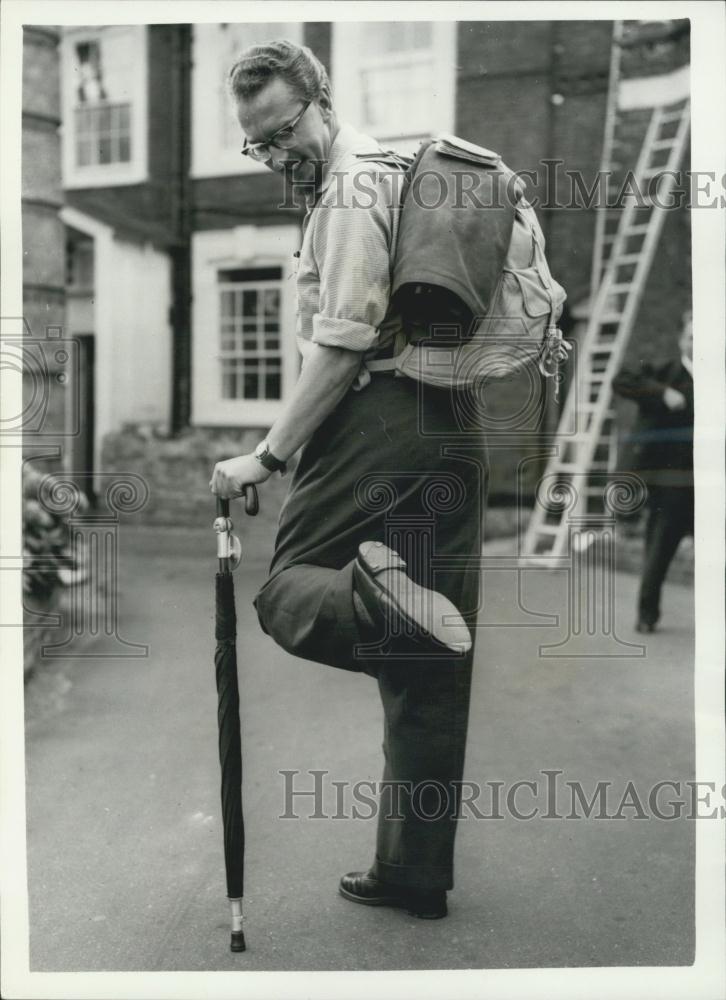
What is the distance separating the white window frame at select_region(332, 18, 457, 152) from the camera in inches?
114

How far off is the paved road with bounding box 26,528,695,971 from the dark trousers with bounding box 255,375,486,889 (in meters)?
0.24

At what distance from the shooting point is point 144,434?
3.24 m

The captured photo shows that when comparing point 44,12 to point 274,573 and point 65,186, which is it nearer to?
point 65,186

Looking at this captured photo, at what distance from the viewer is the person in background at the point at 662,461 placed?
2.75 m

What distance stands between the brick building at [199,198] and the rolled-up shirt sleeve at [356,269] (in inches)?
20.5

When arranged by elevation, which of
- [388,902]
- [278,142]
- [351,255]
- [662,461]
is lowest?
[388,902]

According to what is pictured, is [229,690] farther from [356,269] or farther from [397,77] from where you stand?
[397,77]

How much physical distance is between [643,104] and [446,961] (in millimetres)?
5352

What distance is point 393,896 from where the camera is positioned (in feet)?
7.88

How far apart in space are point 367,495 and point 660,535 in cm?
138

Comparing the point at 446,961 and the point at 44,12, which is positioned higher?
the point at 44,12

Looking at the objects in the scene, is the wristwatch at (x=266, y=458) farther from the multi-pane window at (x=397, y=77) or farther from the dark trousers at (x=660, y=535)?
the multi-pane window at (x=397, y=77)

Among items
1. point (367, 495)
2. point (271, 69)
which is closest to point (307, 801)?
point (367, 495)

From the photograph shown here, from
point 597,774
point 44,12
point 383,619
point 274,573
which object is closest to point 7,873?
point 274,573
